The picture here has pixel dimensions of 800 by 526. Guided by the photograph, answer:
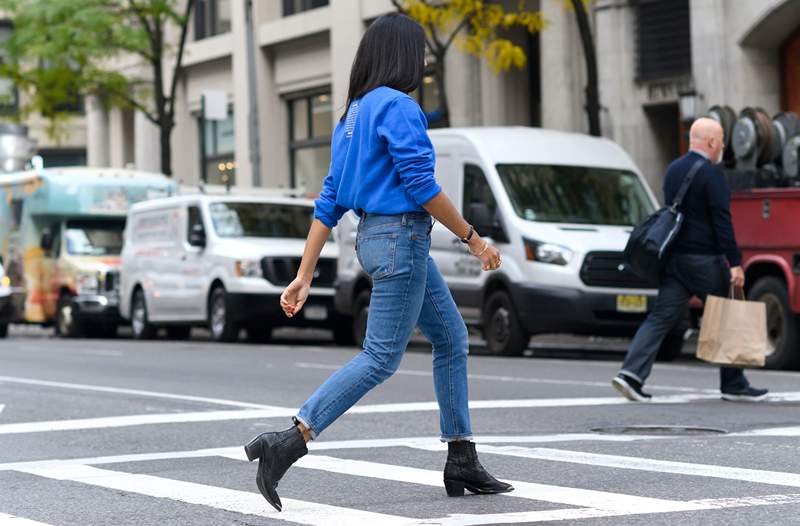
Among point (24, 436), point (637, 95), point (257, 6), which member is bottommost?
point (24, 436)

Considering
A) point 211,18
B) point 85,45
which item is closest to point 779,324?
point 85,45

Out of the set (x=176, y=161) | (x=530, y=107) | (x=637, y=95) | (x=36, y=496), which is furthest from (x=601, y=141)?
(x=176, y=161)

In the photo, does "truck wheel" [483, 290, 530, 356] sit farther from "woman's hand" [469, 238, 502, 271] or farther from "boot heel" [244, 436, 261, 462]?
"boot heel" [244, 436, 261, 462]

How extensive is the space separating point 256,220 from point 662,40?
6.69m

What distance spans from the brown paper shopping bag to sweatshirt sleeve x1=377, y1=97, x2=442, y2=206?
512 centimetres

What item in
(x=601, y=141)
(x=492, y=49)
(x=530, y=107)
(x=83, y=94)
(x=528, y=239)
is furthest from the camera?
(x=83, y=94)

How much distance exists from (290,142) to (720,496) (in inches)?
1279

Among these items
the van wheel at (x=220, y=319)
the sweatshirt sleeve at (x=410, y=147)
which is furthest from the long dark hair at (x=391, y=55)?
the van wheel at (x=220, y=319)

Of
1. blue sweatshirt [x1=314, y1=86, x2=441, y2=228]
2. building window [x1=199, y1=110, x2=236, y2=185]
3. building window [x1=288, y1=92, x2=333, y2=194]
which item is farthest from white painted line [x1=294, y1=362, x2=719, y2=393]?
building window [x1=199, y1=110, x2=236, y2=185]

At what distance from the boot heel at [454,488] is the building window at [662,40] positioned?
19358 millimetres

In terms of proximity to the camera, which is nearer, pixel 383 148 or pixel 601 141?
pixel 383 148

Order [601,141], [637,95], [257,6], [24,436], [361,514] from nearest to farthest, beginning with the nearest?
[361,514] < [24,436] < [601,141] < [637,95] < [257,6]

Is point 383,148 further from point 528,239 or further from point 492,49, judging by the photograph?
point 492,49

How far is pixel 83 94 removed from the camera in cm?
3600
